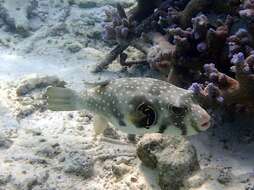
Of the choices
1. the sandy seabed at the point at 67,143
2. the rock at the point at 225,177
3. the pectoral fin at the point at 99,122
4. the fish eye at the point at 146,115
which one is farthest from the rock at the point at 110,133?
the fish eye at the point at 146,115

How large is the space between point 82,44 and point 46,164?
3.54 metres

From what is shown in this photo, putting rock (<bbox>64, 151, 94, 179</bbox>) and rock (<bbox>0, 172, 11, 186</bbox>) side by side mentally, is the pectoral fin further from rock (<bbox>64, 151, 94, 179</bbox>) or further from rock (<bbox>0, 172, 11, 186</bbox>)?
rock (<bbox>0, 172, 11, 186</bbox>)

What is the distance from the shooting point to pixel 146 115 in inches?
135

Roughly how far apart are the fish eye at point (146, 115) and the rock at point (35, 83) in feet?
9.64

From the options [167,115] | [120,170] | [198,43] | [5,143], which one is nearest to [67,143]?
[5,143]

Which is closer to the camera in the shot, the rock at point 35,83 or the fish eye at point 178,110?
the fish eye at point 178,110

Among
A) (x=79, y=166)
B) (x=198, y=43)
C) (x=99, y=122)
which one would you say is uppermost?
(x=198, y=43)

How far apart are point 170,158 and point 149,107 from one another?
823 mm

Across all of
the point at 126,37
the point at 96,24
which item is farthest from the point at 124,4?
the point at 126,37

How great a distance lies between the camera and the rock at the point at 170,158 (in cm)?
394

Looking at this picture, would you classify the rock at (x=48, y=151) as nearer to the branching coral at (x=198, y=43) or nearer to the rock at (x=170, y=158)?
the rock at (x=170, y=158)

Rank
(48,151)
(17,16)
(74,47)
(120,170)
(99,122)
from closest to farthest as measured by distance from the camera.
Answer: (99,122), (120,170), (48,151), (74,47), (17,16)

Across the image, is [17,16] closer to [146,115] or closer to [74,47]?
[74,47]

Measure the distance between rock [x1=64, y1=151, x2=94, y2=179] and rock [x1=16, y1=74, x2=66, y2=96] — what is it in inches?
72.6
